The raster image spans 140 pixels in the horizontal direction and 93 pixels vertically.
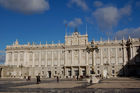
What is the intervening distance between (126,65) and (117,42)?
34.5 ft

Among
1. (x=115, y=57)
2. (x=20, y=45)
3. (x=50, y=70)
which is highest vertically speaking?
(x=20, y=45)

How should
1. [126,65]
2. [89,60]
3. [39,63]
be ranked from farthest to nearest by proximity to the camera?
[39,63], [89,60], [126,65]

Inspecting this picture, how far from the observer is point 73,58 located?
8512 centimetres

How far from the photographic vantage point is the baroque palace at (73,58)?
79125 mm

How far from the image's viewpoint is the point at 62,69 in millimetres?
86000

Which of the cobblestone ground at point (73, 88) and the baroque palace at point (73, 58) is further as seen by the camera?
the baroque palace at point (73, 58)

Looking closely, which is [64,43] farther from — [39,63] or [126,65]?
[126,65]

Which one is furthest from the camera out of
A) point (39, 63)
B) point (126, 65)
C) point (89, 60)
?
point (39, 63)

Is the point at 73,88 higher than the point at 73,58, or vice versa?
the point at 73,58

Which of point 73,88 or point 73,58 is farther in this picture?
point 73,58

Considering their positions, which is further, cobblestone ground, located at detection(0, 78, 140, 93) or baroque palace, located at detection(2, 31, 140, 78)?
baroque palace, located at detection(2, 31, 140, 78)

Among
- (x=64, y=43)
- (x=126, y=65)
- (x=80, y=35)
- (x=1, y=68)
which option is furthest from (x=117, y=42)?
(x=1, y=68)

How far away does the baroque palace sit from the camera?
7912 cm

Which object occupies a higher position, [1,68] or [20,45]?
[20,45]
